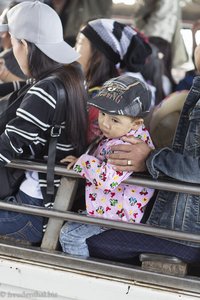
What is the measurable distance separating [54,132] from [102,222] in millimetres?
436

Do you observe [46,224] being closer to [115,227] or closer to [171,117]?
[115,227]

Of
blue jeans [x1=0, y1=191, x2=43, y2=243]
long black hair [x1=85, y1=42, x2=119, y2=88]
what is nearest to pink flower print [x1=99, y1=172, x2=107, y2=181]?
blue jeans [x1=0, y1=191, x2=43, y2=243]

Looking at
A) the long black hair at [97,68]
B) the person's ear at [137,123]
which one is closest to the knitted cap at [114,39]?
the long black hair at [97,68]

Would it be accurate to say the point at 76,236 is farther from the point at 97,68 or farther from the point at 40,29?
the point at 97,68

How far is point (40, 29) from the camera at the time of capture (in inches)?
97.7

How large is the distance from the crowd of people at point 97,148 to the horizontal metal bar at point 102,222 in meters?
0.07

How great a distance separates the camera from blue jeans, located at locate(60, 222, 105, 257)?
7.79ft

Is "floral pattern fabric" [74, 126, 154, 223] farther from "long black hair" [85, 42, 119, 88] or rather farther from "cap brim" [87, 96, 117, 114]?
"long black hair" [85, 42, 119, 88]

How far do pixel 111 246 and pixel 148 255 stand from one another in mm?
172

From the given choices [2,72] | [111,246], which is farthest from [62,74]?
[2,72]

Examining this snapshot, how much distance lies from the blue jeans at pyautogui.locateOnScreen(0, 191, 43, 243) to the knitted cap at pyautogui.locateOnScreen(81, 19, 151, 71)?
3.53 ft

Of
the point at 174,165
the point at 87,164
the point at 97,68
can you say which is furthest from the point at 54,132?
the point at 97,68

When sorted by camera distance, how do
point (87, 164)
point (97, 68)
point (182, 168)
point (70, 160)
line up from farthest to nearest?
point (97, 68) → point (70, 160) → point (87, 164) → point (182, 168)

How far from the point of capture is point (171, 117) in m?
2.66
